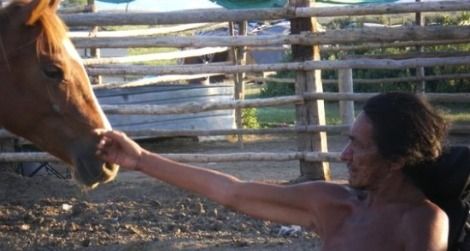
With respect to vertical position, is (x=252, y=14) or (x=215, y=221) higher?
(x=252, y=14)

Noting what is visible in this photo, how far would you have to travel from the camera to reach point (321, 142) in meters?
7.14

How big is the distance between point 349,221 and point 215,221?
3908 millimetres

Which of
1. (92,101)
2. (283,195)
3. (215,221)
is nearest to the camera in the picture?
(283,195)

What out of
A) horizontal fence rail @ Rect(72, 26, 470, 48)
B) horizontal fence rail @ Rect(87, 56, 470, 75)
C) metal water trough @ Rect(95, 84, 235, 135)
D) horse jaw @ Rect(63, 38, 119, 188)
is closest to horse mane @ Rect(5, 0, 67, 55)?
horse jaw @ Rect(63, 38, 119, 188)

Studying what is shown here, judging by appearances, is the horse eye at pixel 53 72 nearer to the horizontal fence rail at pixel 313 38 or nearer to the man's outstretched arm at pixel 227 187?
the man's outstretched arm at pixel 227 187

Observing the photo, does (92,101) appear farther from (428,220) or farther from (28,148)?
(28,148)

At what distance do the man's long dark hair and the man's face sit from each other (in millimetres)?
22

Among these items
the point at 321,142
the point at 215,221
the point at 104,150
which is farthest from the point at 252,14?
the point at 104,150

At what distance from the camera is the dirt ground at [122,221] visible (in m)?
5.59

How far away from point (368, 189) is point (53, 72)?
203 centimetres

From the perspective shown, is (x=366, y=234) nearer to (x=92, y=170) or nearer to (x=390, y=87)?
(x=92, y=170)

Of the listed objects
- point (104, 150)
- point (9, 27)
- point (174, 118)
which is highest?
point (9, 27)

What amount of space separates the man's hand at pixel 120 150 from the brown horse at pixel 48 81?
1310mm

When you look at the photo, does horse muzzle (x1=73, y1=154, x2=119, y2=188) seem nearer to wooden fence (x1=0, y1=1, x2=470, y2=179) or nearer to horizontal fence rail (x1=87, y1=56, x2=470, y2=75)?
wooden fence (x1=0, y1=1, x2=470, y2=179)
